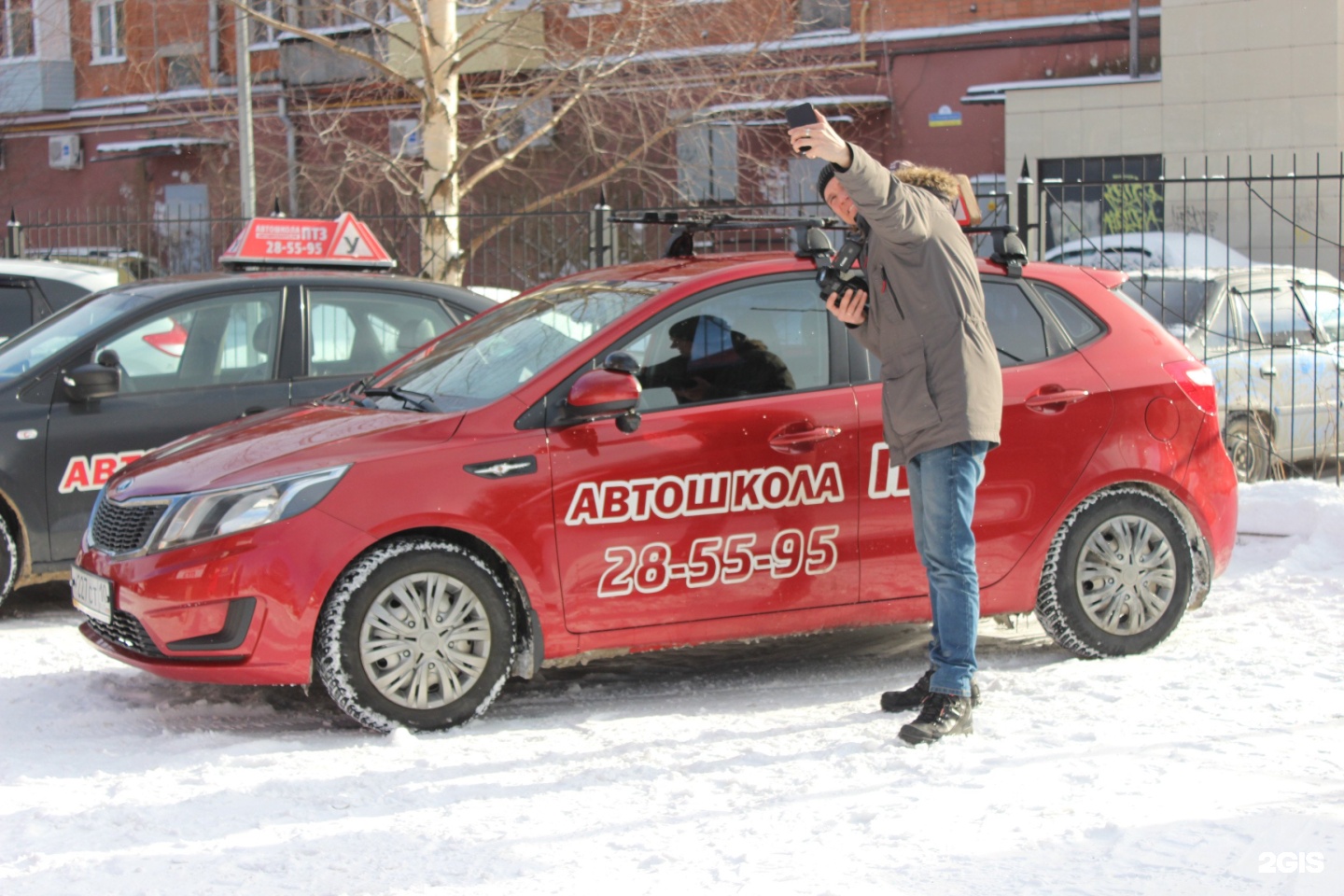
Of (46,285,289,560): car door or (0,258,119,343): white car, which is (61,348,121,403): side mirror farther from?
(0,258,119,343): white car

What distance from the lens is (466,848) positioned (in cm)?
371

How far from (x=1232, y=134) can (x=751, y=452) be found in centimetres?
1453

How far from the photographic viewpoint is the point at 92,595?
4.95 metres

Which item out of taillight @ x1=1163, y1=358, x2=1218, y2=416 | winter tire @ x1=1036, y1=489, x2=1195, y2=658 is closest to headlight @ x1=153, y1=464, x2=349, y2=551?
winter tire @ x1=1036, y1=489, x2=1195, y2=658

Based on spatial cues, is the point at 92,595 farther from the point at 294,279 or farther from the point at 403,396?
the point at 294,279

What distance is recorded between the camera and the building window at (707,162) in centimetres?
1856

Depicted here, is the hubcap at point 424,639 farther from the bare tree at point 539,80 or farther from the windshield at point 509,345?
the bare tree at point 539,80

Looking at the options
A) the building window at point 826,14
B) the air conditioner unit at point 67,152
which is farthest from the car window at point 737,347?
the air conditioner unit at point 67,152

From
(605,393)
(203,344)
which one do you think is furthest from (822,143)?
(203,344)

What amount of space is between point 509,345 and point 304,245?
11.2ft

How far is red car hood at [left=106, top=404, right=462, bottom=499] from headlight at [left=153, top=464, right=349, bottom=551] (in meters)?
0.03

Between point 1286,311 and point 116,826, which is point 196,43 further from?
point 116,826

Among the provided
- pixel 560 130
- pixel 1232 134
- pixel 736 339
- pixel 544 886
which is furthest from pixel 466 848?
pixel 560 130

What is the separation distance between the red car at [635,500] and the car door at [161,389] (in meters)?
1.43
